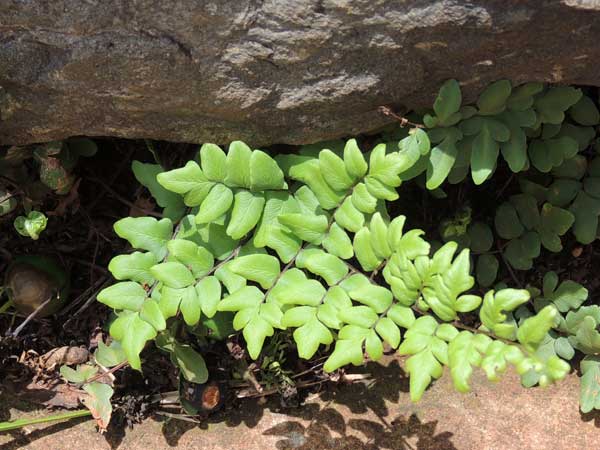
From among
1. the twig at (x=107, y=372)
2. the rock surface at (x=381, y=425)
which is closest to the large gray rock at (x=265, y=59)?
the twig at (x=107, y=372)

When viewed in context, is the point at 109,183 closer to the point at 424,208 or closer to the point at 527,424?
the point at 424,208

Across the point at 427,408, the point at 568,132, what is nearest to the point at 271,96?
the point at 568,132

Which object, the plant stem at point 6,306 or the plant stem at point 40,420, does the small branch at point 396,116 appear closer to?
the plant stem at point 40,420

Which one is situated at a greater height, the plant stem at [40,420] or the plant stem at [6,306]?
the plant stem at [6,306]

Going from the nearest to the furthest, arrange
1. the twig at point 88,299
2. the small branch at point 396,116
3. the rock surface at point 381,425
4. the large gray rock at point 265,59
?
the large gray rock at point 265,59
the small branch at point 396,116
the rock surface at point 381,425
the twig at point 88,299

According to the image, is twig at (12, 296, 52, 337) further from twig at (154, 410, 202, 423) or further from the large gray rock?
the large gray rock

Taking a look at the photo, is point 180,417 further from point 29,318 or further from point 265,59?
point 265,59

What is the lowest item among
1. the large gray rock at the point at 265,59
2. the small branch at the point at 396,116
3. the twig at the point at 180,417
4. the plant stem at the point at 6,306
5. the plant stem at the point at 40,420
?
the twig at the point at 180,417

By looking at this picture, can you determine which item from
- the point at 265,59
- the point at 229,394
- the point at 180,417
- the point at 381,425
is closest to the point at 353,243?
the point at 265,59
